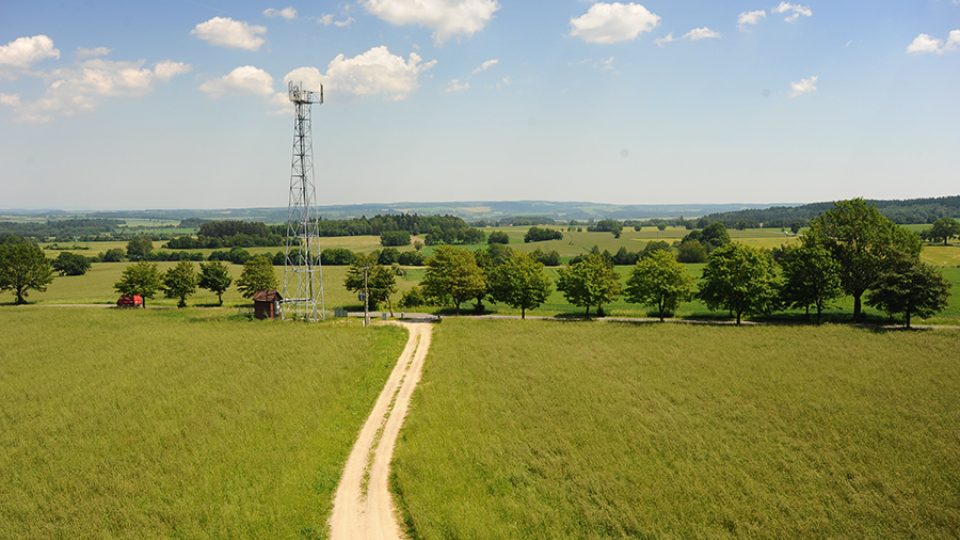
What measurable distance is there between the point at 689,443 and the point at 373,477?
14.0m

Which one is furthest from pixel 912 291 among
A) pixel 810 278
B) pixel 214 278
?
pixel 214 278

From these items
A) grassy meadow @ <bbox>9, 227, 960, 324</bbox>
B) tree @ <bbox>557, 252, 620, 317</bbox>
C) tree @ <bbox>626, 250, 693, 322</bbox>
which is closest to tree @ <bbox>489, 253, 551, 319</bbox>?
tree @ <bbox>557, 252, 620, 317</bbox>

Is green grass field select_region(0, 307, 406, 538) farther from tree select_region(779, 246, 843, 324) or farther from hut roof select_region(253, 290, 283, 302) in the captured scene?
tree select_region(779, 246, 843, 324)

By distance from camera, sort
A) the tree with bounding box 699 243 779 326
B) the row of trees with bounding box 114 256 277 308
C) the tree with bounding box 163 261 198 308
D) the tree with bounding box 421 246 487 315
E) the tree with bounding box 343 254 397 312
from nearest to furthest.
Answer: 1. the tree with bounding box 699 243 779 326
2. the tree with bounding box 421 246 487 315
3. the tree with bounding box 343 254 397 312
4. the row of trees with bounding box 114 256 277 308
5. the tree with bounding box 163 261 198 308

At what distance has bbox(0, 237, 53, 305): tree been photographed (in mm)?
69062

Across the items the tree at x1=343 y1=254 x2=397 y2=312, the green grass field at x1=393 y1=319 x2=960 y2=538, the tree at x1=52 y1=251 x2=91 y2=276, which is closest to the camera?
the green grass field at x1=393 y1=319 x2=960 y2=538

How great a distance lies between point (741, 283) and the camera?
5169cm

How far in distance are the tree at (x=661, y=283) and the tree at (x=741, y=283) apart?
7.17 feet

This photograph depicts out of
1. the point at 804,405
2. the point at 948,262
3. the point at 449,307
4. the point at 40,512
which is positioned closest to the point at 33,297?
the point at 449,307

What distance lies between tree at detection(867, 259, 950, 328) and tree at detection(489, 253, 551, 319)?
3131 cm

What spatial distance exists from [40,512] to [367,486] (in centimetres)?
1135

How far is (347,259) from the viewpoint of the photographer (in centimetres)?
11981

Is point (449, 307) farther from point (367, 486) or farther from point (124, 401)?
point (367, 486)

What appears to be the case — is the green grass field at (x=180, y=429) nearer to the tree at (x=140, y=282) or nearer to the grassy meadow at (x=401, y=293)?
the tree at (x=140, y=282)
